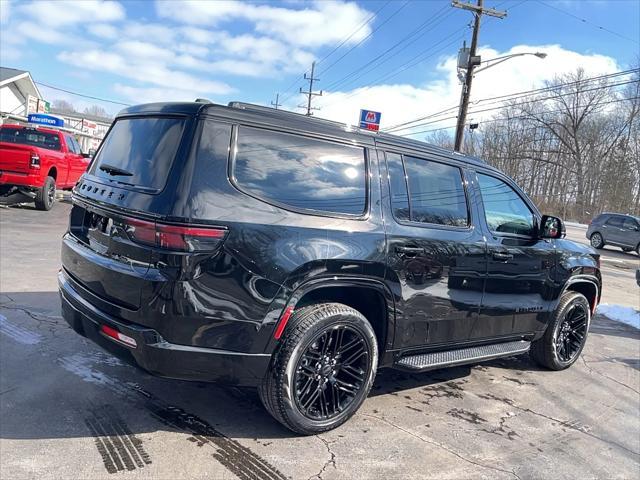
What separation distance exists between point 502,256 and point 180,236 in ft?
8.98

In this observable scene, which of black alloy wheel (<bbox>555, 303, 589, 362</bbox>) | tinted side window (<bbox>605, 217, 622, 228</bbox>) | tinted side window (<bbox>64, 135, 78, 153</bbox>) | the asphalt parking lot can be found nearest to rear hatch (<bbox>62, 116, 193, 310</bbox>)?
the asphalt parking lot

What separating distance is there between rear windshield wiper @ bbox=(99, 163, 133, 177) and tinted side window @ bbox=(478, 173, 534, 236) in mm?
2827

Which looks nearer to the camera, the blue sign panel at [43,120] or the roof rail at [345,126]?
the roof rail at [345,126]

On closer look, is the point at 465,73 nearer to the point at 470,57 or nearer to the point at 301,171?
the point at 470,57

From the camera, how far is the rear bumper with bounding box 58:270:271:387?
271cm

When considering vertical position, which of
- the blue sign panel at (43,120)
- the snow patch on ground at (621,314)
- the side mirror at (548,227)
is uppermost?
the blue sign panel at (43,120)

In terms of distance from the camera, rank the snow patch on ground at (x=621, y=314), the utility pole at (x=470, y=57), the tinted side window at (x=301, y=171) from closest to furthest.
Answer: the tinted side window at (x=301, y=171)
the snow patch on ground at (x=621, y=314)
the utility pole at (x=470, y=57)

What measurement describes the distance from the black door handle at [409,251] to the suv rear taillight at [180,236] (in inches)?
50.2

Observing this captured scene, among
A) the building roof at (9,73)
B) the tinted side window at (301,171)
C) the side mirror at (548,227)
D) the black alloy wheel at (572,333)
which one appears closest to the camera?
the tinted side window at (301,171)

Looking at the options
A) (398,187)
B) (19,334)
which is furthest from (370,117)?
(19,334)

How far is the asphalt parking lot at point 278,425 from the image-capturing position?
2826mm

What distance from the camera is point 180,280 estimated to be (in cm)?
264

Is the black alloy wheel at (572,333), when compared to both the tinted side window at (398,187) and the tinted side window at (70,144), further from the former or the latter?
the tinted side window at (70,144)

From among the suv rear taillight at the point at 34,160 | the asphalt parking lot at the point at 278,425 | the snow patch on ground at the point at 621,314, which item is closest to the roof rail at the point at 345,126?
the asphalt parking lot at the point at 278,425
